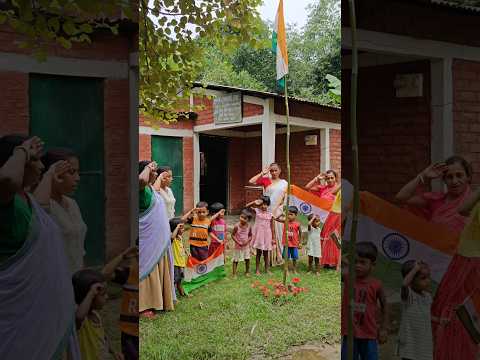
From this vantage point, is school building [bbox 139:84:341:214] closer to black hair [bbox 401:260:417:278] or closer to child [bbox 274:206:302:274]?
child [bbox 274:206:302:274]

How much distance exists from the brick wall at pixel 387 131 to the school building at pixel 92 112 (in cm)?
92

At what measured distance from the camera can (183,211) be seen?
1.92m

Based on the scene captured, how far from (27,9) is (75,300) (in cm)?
92

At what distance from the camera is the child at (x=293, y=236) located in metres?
2.06

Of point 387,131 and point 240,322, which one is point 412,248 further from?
point 240,322

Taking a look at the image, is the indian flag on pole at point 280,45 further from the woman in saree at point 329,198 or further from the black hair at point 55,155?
the black hair at point 55,155

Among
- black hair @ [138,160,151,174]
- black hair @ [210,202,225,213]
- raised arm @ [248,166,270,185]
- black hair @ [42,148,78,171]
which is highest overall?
black hair @ [42,148,78,171]

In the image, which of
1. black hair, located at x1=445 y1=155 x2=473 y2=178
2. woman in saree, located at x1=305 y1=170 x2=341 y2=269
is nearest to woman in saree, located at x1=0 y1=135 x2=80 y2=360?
woman in saree, located at x1=305 y1=170 x2=341 y2=269

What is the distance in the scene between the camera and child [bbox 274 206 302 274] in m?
2.06

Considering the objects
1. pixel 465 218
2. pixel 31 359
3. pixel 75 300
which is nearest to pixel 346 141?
pixel 465 218

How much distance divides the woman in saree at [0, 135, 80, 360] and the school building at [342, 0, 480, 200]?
1.21 meters

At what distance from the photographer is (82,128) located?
165 centimetres

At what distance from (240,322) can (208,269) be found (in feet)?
0.83

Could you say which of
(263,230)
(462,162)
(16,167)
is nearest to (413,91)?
(462,162)
